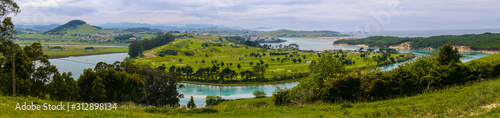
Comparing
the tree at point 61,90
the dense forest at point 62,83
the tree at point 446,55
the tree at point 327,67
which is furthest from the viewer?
the tree at point 446,55

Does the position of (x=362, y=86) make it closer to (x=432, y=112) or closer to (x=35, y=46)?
(x=432, y=112)

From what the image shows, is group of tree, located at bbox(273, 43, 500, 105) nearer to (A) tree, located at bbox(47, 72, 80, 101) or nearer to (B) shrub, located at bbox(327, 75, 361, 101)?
(B) shrub, located at bbox(327, 75, 361, 101)

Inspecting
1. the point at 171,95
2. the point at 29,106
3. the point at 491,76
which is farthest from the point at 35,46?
the point at 491,76

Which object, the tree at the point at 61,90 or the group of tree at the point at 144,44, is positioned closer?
the tree at the point at 61,90

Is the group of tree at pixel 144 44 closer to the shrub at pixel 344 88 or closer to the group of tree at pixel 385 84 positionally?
the group of tree at pixel 385 84

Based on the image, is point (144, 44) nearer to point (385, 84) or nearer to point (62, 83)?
point (62, 83)

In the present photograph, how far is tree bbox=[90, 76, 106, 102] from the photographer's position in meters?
22.4

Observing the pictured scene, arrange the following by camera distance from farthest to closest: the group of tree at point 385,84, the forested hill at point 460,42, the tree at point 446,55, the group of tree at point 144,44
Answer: the forested hill at point 460,42 → the group of tree at point 144,44 → the tree at point 446,55 → the group of tree at point 385,84

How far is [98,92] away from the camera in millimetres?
22750

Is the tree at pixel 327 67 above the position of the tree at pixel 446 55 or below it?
below

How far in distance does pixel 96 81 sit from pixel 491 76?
27.3 meters

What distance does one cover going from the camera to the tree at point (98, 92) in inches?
882

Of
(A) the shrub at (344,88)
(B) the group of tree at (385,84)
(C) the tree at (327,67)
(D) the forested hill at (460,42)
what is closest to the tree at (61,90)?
(B) the group of tree at (385,84)

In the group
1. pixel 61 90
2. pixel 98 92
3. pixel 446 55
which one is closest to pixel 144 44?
pixel 98 92
